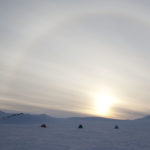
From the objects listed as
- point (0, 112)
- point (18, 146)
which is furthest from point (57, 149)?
point (0, 112)

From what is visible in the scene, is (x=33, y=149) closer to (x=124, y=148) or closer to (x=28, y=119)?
(x=124, y=148)

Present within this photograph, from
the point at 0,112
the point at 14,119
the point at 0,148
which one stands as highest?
the point at 0,112

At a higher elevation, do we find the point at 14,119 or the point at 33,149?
the point at 14,119

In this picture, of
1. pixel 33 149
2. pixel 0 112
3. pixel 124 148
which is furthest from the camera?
pixel 0 112

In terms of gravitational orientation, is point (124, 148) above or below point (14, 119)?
below

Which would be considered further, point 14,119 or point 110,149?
point 14,119

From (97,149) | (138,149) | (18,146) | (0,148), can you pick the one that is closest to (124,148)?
(138,149)

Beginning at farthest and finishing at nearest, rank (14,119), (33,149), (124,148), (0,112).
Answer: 1. (0,112)
2. (14,119)
3. (124,148)
4. (33,149)

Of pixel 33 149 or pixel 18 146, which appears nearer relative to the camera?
pixel 33 149

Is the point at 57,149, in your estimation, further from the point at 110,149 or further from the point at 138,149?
the point at 138,149
